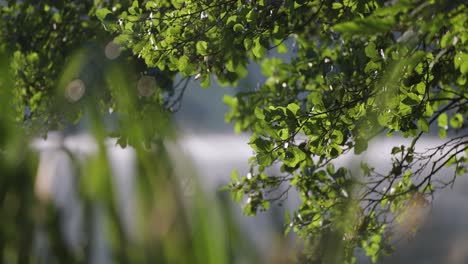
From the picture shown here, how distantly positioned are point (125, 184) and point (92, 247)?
150 millimetres

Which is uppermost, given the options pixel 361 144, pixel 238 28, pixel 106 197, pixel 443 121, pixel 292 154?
pixel 443 121

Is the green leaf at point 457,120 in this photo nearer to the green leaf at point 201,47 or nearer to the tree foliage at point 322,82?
the tree foliage at point 322,82

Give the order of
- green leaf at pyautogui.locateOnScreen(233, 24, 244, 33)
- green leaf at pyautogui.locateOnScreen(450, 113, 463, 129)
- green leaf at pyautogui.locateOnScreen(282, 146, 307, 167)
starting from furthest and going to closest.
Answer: green leaf at pyautogui.locateOnScreen(450, 113, 463, 129)
green leaf at pyautogui.locateOnScreen(233, 24, 244, 33)
green leaf at pyautogui.locateOnScreen(282, 146, 307, 167)

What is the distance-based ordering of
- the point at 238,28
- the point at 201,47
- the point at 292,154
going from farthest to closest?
1. the point at 201,47
2. the point at 238,28
3. the point at 292,154

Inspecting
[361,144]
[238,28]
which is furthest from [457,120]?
[238,28]

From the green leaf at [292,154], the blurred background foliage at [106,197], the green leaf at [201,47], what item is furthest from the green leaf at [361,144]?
the blurred background foliage at [106,197]

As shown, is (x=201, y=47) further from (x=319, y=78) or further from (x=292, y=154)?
(x=319, y=78)

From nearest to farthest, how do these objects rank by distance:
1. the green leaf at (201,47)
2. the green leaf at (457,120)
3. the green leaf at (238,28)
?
1. the green leaf at (238,28)
2. the green leaf at (201,47)
3. the green leaf at (457,120)

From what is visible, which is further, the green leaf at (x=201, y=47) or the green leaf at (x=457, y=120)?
the green leaf at (x=457, y=120)

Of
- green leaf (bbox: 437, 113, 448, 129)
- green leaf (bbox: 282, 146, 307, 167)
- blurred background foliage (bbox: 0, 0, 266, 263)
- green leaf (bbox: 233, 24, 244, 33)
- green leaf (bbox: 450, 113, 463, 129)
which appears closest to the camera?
blurred background foliage (bbox: 0, 0, 266, 263)

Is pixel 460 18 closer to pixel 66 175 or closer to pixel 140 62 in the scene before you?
pixel 66 175

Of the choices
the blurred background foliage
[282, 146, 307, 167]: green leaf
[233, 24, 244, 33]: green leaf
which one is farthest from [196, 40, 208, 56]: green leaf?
the blurred background foliage

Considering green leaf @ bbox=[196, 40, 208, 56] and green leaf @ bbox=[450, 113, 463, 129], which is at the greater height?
green leaf @ bbox=[450, 113, 463, 129]

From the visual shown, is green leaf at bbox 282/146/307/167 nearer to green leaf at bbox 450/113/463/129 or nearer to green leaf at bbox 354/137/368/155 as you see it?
green leaf at bbox 354/137/368/155
